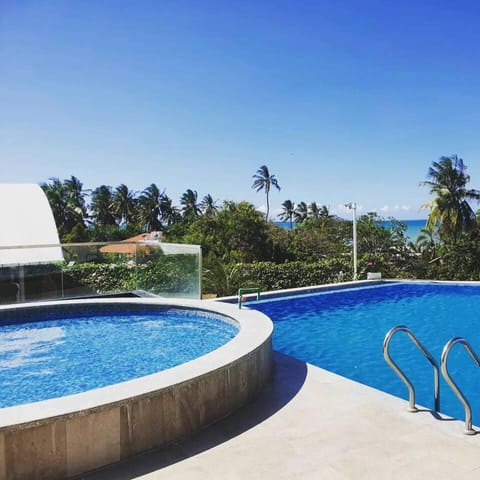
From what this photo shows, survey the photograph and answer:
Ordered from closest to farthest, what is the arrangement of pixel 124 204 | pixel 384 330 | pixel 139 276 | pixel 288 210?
pixel 384 330 < pixel 139 276 < pixel 124 204 < pixel 288 210

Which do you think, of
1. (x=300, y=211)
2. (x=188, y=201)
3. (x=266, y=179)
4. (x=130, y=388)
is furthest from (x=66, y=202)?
(x=130, y=388)

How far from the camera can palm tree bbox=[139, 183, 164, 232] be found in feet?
194

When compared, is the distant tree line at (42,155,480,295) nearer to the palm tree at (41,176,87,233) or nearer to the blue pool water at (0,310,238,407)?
the blue pool water at (0,310,238,407)

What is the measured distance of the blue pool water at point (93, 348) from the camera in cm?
628

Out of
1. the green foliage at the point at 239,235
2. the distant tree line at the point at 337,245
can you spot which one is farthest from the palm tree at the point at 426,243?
the green foliage at the point at 239,235

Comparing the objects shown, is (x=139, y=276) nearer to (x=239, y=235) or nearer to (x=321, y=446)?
(x=321, y=446)

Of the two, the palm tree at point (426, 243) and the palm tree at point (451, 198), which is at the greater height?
the palm tree at point (451, 198)

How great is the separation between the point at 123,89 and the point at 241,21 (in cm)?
500

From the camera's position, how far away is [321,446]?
379 cm

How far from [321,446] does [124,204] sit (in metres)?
58.9

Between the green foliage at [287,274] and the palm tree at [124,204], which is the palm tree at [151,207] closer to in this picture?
the palm tree at [124,204]

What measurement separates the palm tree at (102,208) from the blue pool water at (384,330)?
49.2 m

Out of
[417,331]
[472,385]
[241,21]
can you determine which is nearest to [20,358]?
[472,385]

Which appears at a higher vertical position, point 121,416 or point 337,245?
point 337,245
